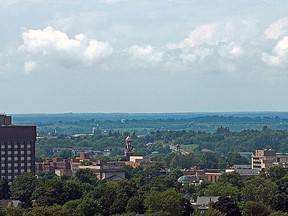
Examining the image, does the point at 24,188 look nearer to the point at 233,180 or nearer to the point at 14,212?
the point at 14,212

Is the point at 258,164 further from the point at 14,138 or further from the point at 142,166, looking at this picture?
the point at 14,138

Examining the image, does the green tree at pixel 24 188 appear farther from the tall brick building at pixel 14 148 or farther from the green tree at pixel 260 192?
the green tree at pixel 260 192

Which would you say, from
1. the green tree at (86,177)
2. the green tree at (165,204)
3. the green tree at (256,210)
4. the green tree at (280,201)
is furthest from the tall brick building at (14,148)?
the green tree at (256,210)

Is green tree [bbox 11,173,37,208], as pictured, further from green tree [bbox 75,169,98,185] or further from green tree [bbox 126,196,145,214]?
green tree [bbox 75,169,98,185]

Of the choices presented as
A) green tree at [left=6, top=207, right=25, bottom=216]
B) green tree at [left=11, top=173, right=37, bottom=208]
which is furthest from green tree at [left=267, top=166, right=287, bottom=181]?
green tree at [left=6, top=207, right=25, bottom=216]

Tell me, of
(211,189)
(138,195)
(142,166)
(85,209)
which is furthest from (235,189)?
(142,166)

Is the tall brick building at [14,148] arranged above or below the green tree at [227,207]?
above

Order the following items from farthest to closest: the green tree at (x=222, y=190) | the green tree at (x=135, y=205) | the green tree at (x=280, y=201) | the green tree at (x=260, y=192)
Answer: the green tree at (x=222, y=190) < the green tree at (x=260, y=192) < the green tree at (x=280, y=201) < the green tree at (x=135, y=205)

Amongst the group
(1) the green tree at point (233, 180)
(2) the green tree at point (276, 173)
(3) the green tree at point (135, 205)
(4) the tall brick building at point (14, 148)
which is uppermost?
(4) the tall brick building at point (14, 148)
